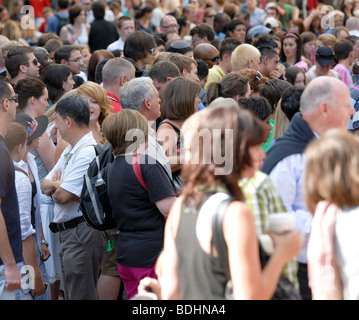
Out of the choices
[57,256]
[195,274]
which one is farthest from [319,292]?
[57,256]

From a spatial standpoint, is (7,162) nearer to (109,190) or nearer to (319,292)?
(109,190)

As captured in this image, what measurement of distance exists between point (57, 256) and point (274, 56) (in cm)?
376

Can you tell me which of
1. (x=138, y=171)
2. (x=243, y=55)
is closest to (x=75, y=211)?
(x=138, y=171)

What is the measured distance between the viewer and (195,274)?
2535mm

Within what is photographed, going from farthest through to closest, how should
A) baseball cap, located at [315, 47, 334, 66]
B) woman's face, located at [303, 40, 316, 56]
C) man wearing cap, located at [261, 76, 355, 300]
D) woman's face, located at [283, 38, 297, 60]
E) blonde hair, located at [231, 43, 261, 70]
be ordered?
woman's face, located at [303, 40, 316, 56], woman's face, located at [283, 38, 297, 60], baseball cap, located at [315, 47, 334, 66], blonde hair, located at [231, 43, 261, 70], man wearing cap, located at [261, 76, 355, 300]

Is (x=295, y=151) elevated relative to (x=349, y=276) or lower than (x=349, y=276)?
elevated

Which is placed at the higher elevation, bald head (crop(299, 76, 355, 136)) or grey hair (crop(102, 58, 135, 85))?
grey hair (crop(102, 58, 135, 85))

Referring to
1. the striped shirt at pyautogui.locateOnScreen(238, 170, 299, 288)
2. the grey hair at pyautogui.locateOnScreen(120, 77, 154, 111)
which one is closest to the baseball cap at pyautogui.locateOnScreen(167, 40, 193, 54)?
the grey hair at pyautogui.locateOnScreen(120, 77, 154, 111)

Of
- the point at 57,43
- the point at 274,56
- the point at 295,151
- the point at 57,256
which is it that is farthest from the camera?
the point at 57,43

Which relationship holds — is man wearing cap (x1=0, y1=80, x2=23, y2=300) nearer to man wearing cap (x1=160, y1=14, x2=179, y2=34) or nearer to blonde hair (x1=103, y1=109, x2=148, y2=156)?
blonde hair (x1=103, y1=109, x2=148, y2=156)

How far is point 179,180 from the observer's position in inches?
185

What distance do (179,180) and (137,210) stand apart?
2.32 ft

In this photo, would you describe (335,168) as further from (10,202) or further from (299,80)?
(299,80)

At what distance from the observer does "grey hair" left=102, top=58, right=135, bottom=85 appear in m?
6.02
